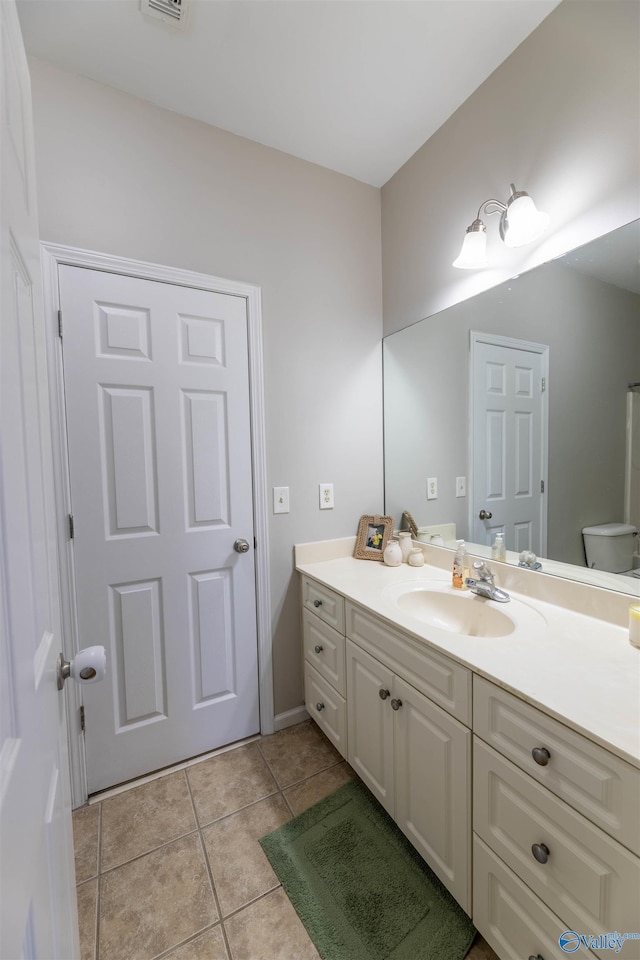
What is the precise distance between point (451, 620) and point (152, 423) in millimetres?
1379

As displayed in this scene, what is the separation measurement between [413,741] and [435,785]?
0.37 ft

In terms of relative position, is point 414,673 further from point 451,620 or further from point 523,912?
point 523,912

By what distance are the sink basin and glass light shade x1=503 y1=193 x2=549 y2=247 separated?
3.97 ft

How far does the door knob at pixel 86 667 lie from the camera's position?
74cm

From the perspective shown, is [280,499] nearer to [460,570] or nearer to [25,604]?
[460,570]

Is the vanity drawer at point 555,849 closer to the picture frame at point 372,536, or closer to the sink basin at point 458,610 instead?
the sink basin at point 458,610

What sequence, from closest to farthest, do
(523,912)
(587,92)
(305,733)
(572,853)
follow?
(572,853)
(523,912)
(587,92)
(305,733)

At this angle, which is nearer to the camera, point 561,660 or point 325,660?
point 561,660

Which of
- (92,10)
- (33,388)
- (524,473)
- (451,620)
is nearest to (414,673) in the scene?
(451,620)

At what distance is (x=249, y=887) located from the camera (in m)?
1.15

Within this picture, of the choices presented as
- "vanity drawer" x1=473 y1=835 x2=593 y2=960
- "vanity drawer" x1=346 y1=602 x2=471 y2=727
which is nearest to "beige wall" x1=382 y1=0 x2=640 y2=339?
"vanity drawer" x1=346 y1=602 x2=471 y2=727

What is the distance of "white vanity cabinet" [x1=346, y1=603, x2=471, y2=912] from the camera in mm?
969

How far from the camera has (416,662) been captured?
110 centimetres

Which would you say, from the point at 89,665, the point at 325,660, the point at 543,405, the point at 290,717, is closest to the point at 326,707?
the point at 325,660
